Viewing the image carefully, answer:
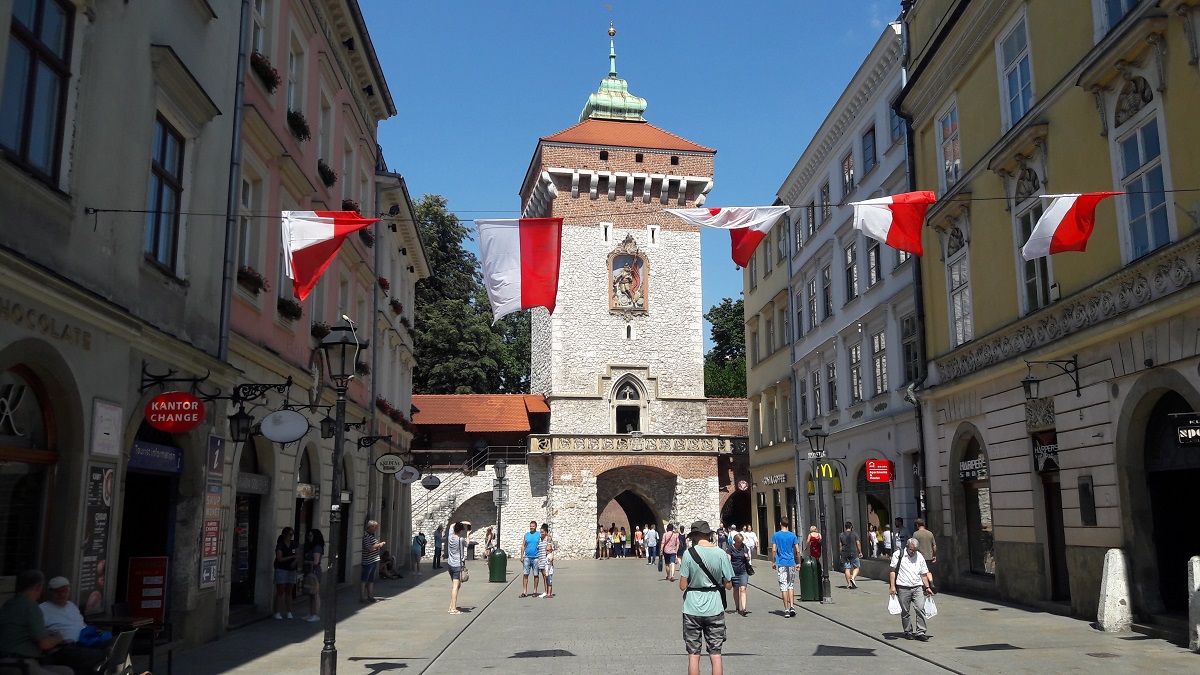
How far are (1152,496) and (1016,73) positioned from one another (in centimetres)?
830

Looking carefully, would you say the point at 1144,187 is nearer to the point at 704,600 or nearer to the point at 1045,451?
the point at 1045,451

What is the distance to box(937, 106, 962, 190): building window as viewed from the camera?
2105 centimetres

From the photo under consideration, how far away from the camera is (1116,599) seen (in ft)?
45.9

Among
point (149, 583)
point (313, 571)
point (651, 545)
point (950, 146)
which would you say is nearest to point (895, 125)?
point (950, 146)

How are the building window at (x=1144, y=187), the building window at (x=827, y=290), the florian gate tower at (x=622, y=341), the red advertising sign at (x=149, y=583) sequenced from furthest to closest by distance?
the florian gate tower at (x=622, y=341) → the building window at (x=827, y=290) → the building window at (x=1144, y=187) → the red advertising sign at (x=149, y=583)

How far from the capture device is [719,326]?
249ft

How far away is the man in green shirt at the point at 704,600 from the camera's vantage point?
894 centimetres

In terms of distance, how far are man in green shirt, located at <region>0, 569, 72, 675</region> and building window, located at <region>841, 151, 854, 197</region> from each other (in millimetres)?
25843

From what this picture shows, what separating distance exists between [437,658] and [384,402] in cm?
1594

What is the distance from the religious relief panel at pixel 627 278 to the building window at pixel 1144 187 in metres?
35.3

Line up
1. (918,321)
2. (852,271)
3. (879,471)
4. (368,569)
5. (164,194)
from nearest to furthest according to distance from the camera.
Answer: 1. (164,194)
2. (368,569)
3. (918,321)
4. (879,471)
5. (852,271)

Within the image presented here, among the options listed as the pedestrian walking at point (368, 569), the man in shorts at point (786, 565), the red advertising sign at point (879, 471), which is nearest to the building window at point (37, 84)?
the pedestrian walking at point (368, 569)

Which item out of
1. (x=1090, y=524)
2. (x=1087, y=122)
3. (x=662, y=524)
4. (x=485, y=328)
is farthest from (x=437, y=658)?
(x=485, y=328)

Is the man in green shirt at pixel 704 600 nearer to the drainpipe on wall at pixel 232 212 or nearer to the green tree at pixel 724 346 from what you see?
the drainpipe on wall at pixel 232 212
